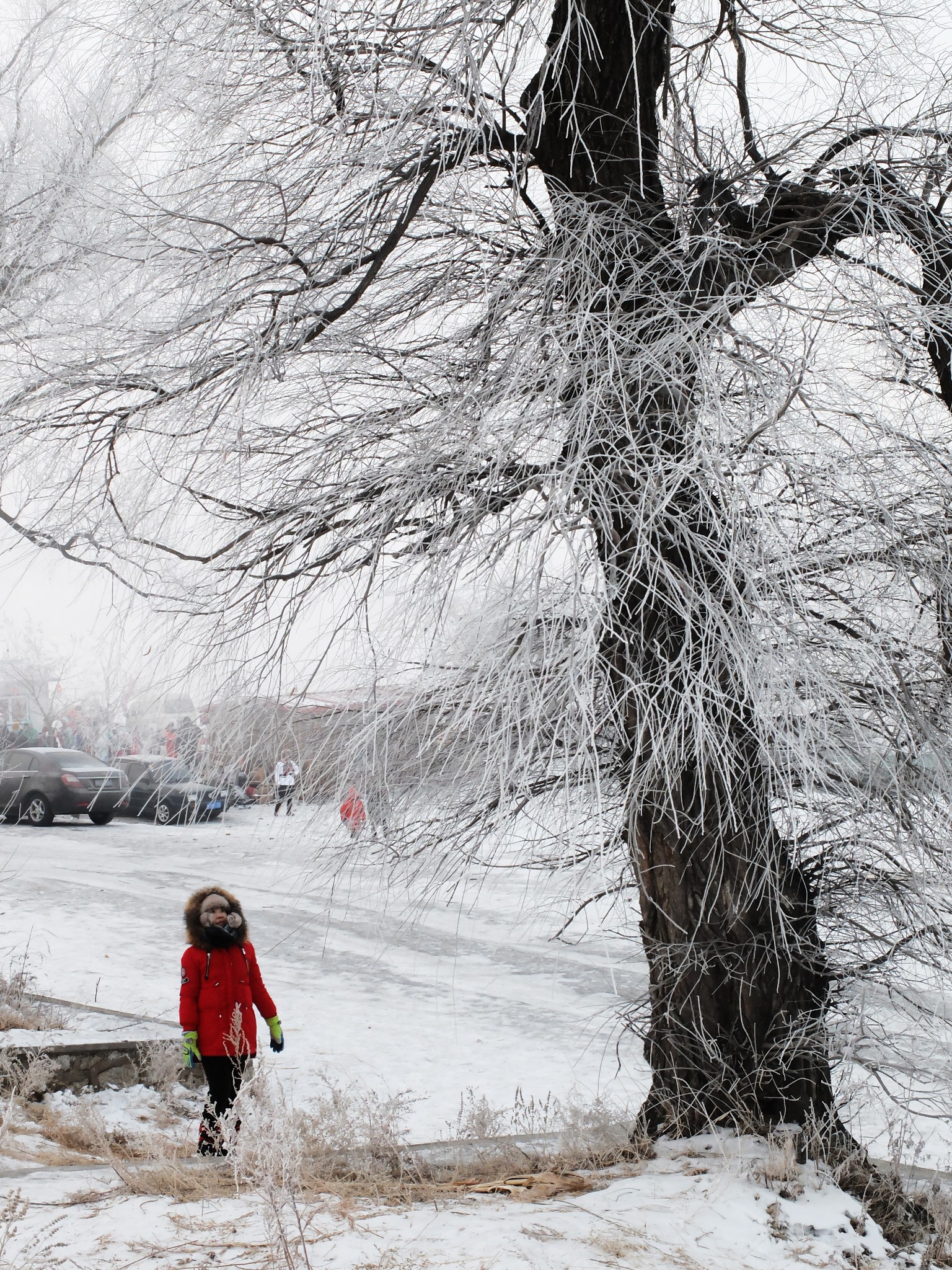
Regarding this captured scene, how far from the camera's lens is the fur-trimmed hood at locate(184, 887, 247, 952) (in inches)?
210

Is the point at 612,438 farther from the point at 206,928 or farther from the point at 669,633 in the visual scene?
the point at 206,928

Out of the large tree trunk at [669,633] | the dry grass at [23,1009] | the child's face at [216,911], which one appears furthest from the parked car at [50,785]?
the large tree trunk at [669,633]

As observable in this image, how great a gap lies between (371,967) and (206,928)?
4540mm

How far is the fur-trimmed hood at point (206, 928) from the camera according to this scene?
532cm

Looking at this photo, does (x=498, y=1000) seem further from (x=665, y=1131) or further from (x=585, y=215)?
(x=585, y=215)

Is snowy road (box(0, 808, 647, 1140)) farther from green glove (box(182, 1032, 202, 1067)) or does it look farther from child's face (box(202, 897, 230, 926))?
green glove (box(182, 1032, 202, 1067))

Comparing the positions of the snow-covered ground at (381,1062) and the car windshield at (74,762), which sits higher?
the car windshield at (74,762)

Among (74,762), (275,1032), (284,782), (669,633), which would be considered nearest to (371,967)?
(275,1032)

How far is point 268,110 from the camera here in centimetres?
433

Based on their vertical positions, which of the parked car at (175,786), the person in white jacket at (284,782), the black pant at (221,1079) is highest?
the person in white jacket at (284,782)

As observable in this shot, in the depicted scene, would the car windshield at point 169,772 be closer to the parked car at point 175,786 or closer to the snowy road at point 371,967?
the parked car at point 175,786

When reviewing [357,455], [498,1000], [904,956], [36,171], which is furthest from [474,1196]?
[36,171]

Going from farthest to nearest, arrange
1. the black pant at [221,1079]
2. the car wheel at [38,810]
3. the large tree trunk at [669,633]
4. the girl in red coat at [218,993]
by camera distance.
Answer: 1. the car wheel at [38,810]
2. the girl in red coat at [218,993]
3. the black pant at [221,1079]
4. the large tree trunk at [669,633]

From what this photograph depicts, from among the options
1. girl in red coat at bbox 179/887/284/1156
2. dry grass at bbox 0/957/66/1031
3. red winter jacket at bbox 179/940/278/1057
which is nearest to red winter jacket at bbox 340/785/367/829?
girl in red coat at bbox 179/887/284/1156
